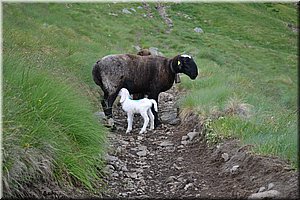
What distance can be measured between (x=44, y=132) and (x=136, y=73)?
4.86 m

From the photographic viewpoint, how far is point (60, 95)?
625 cm

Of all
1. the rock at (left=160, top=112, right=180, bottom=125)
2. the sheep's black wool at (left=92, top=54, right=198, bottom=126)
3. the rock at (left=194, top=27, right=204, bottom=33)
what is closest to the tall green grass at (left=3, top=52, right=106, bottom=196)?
the sheep's black wool at (left=92, top=54, right=198, bottom=126)

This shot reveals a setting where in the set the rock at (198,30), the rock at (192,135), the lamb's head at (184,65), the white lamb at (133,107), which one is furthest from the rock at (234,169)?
the rock at (198,30)

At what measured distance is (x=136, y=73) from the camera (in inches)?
384

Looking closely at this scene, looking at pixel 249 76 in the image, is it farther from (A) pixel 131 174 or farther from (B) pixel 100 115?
(A) pixel 131 174

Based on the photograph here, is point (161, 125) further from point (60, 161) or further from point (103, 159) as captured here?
point (60, 161)

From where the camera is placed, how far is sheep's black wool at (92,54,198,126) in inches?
374

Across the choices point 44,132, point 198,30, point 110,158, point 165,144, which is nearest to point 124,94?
point 165,144

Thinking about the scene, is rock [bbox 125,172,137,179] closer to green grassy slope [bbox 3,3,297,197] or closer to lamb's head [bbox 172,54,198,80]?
green grassy slope [bbox 3,3,297,197]

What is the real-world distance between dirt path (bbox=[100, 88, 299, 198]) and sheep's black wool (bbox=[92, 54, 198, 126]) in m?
1.52

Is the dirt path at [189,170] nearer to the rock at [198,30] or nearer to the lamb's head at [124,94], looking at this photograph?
the lamb's head at [124,94]

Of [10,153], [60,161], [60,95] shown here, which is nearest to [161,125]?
[60,95]

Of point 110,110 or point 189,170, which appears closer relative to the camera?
point 189,170

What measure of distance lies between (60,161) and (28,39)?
727 centimetres
